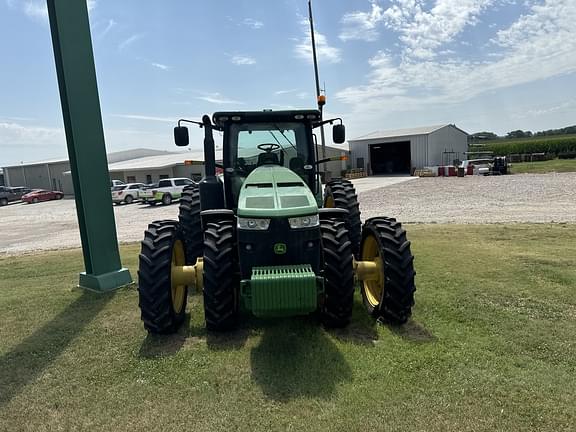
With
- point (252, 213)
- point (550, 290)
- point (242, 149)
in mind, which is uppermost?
point (242, 149)

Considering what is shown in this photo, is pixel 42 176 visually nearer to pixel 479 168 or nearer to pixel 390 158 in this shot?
pixel 390 158

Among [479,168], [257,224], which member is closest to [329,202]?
[257,224]

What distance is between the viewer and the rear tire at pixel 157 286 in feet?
13.4

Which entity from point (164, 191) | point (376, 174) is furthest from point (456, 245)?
point (376, 174)

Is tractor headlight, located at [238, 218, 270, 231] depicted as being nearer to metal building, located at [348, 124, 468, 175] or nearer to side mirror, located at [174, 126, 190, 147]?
side mirror, located at [174, 126, 190, 147]

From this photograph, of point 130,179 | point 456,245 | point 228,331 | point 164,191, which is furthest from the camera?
point 130,179

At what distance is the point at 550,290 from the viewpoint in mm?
5078

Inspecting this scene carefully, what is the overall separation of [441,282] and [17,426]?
5014mm

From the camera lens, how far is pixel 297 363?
3525mm

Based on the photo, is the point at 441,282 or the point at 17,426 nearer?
the point at 17,426

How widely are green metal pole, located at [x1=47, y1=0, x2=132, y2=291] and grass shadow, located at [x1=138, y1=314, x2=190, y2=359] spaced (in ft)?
7.40

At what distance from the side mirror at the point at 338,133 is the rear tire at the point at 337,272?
2274mm

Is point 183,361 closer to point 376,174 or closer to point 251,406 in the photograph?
point 251,406

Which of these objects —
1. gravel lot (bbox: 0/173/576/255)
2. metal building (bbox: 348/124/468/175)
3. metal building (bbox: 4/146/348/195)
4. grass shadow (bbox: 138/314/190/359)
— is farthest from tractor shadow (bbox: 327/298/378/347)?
metal building (bbox: 348/124/468/175)
